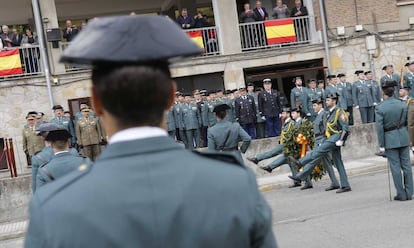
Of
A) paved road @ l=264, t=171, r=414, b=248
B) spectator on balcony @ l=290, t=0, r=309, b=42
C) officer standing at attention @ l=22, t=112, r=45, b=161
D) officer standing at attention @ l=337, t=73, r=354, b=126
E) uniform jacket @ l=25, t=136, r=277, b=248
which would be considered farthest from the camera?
spectator on balcony @ l=290, t=0, r=309, b=42

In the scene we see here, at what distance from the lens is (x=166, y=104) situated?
1723mm

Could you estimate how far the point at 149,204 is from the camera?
155 cm

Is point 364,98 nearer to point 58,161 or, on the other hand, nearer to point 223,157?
point 58,161

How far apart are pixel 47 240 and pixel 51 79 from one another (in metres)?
17.0

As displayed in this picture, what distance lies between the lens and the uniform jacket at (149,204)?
1.55 m

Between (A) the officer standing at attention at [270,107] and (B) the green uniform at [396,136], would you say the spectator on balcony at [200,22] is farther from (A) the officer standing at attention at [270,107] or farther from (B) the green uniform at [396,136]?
(B) the green uniform at [396,136]

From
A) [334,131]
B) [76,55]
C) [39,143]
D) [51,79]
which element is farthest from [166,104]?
[51,79]

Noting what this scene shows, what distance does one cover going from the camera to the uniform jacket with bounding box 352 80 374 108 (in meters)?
17.3

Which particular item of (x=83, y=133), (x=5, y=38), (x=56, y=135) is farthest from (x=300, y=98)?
(x=56, y=135)

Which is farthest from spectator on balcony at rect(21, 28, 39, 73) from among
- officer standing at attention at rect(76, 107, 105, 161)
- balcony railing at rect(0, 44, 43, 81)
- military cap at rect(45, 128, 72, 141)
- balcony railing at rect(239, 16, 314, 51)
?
military cap at rect(45, 128, 72, 141)

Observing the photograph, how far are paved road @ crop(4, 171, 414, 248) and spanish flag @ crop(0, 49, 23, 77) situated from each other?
9.18 meters

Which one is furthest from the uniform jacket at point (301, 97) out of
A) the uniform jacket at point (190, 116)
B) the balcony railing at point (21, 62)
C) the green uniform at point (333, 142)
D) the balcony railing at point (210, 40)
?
the balcony railing at point (21, 62)

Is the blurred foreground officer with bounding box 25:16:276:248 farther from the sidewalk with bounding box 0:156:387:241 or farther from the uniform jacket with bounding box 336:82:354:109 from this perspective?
the uniform jacket with bounding box 336:82:354:109

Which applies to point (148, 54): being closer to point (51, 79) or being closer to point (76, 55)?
point (76, 55)
